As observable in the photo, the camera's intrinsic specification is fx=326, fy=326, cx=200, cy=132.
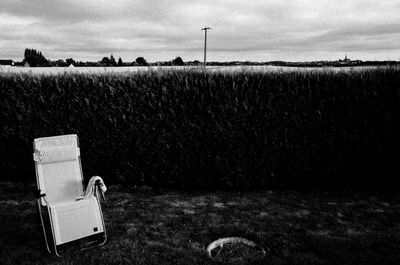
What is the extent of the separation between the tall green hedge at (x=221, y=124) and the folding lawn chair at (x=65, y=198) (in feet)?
6.20

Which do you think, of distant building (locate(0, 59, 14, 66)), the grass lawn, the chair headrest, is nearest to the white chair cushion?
the grass lawn

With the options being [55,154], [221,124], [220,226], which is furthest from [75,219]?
[221,124]

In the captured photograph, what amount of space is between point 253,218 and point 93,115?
408 cm

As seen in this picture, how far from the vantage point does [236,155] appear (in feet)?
23.6

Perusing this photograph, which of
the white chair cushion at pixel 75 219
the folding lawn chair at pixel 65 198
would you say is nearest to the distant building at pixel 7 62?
the folding lawn chair at pixel 65 198

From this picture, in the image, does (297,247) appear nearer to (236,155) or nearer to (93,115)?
(236,155)

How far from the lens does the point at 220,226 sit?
210 inches

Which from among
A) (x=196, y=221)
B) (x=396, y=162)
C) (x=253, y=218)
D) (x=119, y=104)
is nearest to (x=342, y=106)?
(x=396, y=162)

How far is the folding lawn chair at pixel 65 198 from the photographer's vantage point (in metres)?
4.41

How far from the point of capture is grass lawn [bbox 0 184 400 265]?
4.36 m

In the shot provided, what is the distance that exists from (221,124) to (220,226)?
2444mm

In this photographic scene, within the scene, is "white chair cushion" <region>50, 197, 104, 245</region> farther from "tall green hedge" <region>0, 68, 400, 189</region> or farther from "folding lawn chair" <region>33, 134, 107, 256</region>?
"tall green hedge" <region>0, 68, 400, 189</region>

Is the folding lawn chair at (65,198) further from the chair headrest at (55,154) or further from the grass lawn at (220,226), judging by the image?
the grass lawn at (220,226)

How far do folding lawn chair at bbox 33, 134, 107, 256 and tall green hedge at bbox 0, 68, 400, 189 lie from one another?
6.20 ft
